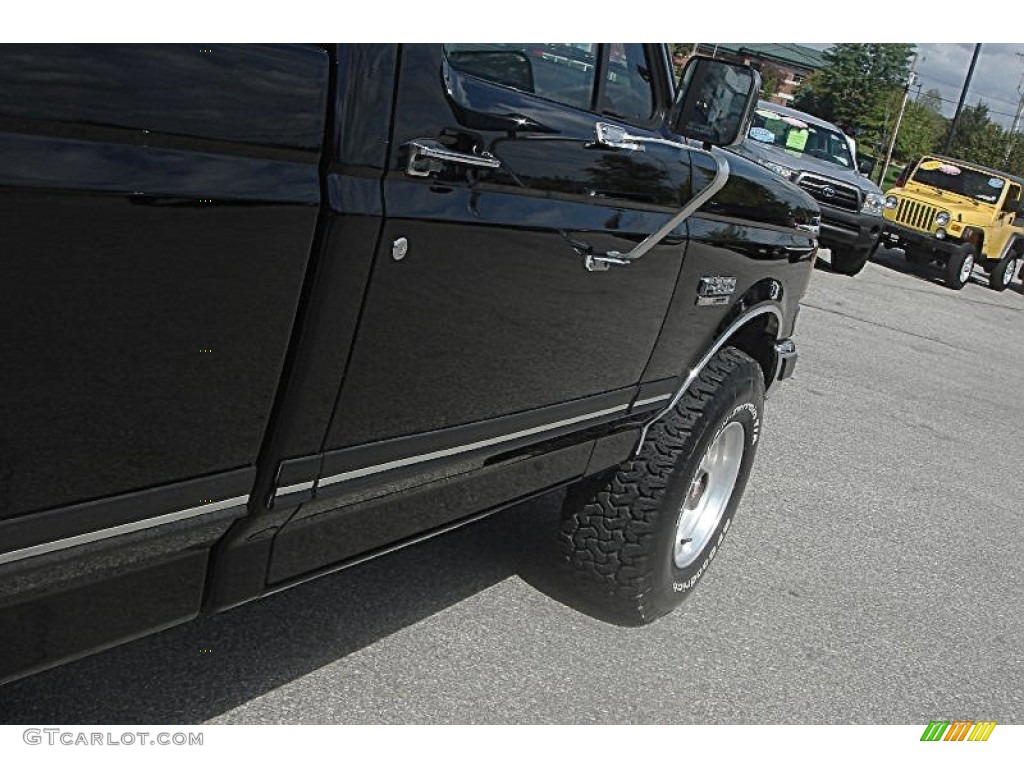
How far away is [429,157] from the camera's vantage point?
207cm

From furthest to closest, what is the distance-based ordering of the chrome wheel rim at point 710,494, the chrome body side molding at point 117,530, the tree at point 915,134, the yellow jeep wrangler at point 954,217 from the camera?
1. the tree at point 915,134
2. the yellow jeep wrangler at point 954,217
3. the chrome wheel rim at point 710,494
4. the chrome body side molding at point 117,530

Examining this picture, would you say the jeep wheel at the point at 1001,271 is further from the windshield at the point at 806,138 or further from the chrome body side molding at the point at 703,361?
the chrome body side molding at the point at 703,361

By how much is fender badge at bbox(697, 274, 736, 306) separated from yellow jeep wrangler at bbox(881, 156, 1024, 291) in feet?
43.6

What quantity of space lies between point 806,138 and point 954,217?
277 centimetres

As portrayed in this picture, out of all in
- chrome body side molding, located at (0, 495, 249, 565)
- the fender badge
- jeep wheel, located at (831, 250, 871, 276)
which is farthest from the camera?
jeep wheel, located at (831, 250, 871, 276)

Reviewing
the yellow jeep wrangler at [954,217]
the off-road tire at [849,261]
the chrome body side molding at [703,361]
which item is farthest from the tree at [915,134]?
the chrome body side molding at [703,361]

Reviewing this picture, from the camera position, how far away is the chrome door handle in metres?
2.04

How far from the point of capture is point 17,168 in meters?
1.44

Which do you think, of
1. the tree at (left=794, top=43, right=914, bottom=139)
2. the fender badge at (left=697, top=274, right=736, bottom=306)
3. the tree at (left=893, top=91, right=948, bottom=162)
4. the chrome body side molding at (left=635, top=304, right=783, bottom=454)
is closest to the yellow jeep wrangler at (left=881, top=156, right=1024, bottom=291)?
the chrome body side molding at (left=635, top=304, right=783, bottom=454)

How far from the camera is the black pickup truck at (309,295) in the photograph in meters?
1.58

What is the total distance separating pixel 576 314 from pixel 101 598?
50.6 inches

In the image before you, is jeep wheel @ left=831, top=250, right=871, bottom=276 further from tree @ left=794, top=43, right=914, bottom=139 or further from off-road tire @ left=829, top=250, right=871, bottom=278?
tree @ left=794, top=43, right=914, bottom=139

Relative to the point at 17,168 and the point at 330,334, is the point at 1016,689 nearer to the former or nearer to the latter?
the point at 330,334

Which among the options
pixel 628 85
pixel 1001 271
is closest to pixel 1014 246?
pixel 1001 271
